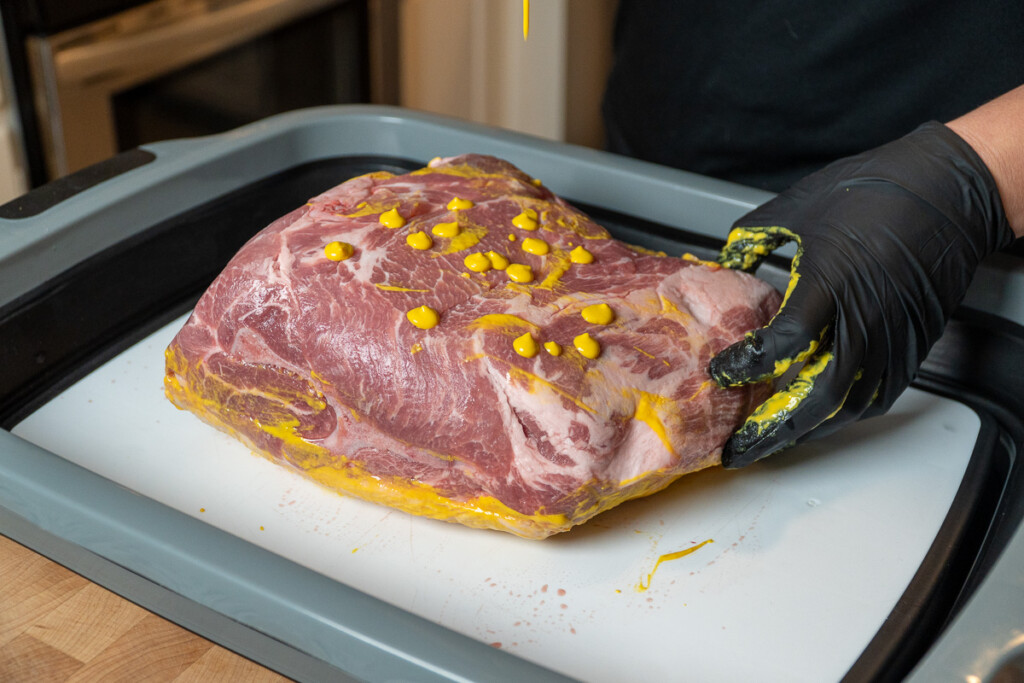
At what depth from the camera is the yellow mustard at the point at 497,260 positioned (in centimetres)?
107

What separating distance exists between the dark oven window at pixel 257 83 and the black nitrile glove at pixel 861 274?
1.81 m

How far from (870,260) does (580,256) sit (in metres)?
0.34

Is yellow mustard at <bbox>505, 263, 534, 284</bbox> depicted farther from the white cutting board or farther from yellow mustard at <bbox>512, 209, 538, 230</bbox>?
the white cutting board

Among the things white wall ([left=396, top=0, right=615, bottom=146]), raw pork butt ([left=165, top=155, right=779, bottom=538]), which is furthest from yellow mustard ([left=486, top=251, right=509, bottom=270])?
white wall ([left=396, top=0, right=615, bottom=146])

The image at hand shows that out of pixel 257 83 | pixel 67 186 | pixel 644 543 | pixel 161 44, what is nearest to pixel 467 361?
pixel 644 543

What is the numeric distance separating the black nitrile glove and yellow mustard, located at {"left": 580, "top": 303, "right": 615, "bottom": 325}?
0.44ft

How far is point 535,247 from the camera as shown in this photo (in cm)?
111

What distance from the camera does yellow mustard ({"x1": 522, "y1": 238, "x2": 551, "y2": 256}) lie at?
111 cm

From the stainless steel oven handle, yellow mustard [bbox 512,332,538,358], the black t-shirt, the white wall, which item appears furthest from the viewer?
the white wall

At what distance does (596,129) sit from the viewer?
3.38 m

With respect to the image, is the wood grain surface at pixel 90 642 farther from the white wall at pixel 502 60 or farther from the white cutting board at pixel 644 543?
the white wall at pixel 502 60

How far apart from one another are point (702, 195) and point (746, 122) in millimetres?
418

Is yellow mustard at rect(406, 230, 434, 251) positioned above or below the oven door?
above

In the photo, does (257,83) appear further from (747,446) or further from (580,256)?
(747,446)
